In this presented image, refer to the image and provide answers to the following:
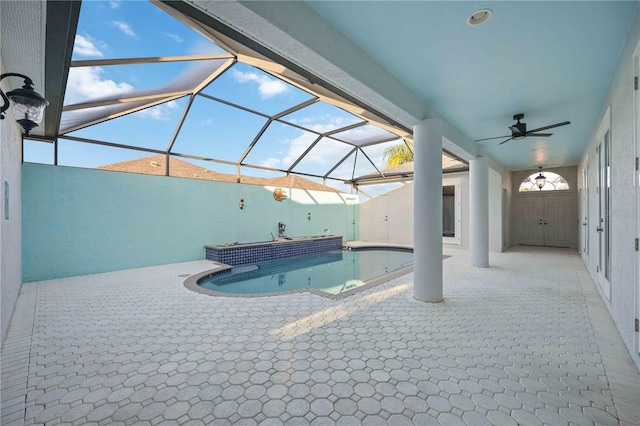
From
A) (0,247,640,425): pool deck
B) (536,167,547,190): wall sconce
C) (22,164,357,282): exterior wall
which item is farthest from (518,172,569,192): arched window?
(22,164,357,282): exterior wall

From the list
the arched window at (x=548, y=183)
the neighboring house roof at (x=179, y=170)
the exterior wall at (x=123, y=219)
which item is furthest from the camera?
the arched window at (x=548, y=183)

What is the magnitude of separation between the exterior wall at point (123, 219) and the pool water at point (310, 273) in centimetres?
163

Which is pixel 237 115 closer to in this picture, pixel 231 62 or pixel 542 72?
pixel 231 62

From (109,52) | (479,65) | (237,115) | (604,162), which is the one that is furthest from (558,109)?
(109,52)

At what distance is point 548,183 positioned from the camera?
10.9m

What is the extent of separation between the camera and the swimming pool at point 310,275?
17.3ft

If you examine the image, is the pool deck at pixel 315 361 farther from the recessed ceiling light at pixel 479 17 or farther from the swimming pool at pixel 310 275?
the recessed ceiling light at pixel 479 17

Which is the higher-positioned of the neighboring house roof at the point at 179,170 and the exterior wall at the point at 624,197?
the neighboring house roof at the point at 179,170

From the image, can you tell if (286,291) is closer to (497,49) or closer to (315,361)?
(315,361)

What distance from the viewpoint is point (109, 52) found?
3.61m

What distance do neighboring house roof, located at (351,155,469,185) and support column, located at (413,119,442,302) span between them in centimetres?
670

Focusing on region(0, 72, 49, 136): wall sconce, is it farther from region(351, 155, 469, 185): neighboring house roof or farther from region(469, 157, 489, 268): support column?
region(351, 155, 469, 185): neighboring house roof

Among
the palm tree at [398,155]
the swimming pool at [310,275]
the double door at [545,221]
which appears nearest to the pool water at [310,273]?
the swimming pool at [310,275]

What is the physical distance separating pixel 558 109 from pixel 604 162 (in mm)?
1114
